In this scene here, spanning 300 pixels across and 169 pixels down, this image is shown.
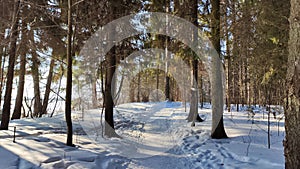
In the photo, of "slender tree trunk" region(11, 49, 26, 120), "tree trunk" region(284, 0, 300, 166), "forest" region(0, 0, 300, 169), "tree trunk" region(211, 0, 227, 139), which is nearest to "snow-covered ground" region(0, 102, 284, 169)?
"forest" region(0, 0, 300, 169)

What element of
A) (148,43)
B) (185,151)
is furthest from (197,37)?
(185,151)

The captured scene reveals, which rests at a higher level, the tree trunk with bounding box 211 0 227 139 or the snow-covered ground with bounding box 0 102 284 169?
the tree trunk with bounding box 211 0 227 139

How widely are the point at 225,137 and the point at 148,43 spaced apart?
5.17 meters

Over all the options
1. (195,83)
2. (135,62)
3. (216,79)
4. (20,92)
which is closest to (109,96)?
(216,79)

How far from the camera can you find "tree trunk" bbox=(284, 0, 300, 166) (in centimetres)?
229

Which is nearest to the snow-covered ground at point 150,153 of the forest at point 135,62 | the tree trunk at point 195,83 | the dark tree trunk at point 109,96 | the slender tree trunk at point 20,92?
the forest at point 135,62

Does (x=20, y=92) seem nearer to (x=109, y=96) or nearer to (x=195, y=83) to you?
(x=109, y=96)

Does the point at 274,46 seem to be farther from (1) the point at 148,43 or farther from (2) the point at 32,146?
(2) the point at 32,146

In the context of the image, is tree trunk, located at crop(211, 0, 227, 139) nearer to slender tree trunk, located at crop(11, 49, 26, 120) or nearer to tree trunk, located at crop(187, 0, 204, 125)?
tree trunk, located at crop(187, 0, 204, 125)

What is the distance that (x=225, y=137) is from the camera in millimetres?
6102

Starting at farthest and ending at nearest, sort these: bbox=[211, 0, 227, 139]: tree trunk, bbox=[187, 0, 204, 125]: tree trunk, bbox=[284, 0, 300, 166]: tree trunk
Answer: bbox=[187, 0, 204, 125]: tree trunk < bbox=[211, 0, 227, 139]: tree trunk < bbox=[284, 0, 300, 166]: tree trunk

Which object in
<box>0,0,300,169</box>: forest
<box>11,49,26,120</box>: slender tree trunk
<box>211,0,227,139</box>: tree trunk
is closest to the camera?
<box>0,0,300,169</box>: forest

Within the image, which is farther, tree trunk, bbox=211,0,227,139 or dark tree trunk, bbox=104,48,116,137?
dark tree trunk, bbox=104,48,116,137

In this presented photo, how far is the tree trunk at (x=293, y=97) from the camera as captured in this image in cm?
229
